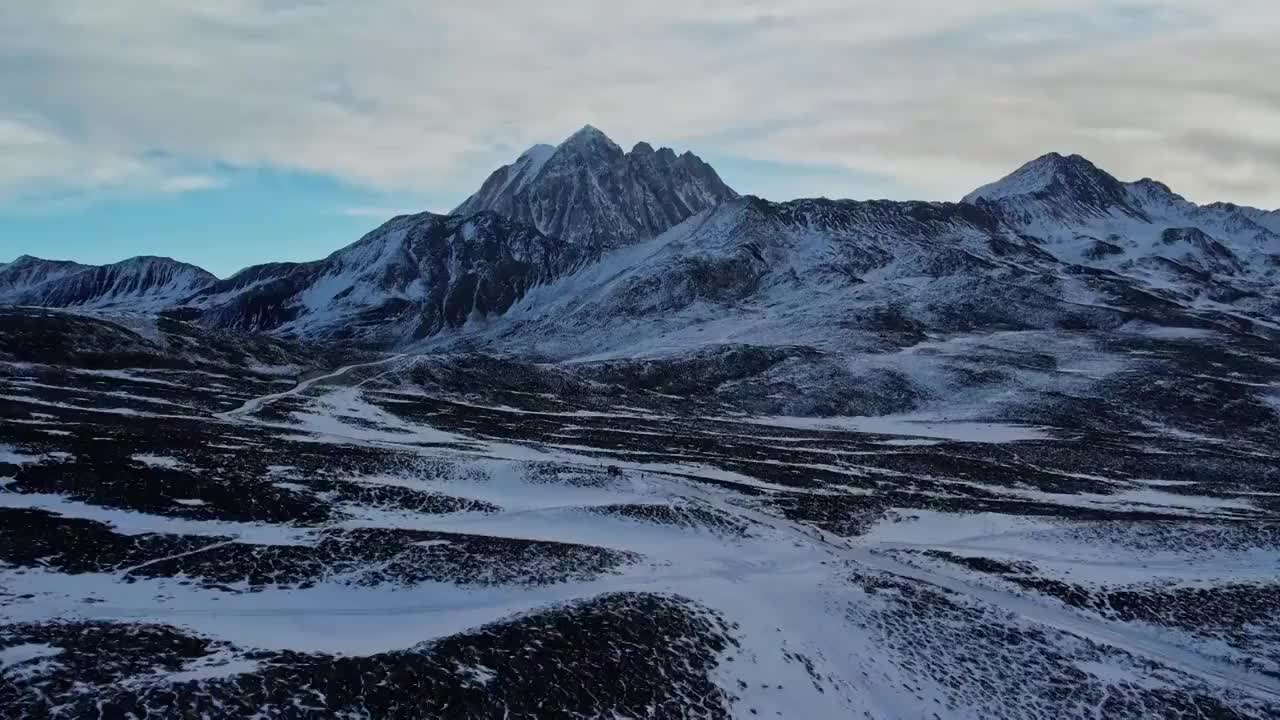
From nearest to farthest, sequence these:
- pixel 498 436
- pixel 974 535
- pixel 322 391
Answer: pixel 974 535, pixel 498 436, pixel 322 391

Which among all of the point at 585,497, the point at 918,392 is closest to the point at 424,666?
the point at 585,497

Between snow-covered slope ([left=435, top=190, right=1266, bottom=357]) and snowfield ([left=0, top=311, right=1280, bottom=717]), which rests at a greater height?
snow-covered slope ([left=435, top=190, right=1266, bottom=357])

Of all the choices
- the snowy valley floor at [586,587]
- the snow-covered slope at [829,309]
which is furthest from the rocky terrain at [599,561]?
the snow-covered slope at [829,309]

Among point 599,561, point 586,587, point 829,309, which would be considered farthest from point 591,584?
point 829,309

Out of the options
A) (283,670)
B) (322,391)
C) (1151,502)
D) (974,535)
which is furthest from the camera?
(322,391)

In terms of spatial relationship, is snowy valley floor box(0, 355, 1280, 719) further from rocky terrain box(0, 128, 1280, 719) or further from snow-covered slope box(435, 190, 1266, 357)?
snow-covered slope box(435, 190, 1266, 357)

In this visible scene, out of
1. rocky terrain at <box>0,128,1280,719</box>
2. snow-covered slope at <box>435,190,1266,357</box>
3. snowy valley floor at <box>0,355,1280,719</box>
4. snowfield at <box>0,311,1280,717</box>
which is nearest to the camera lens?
snowy valley floor at <box>0,355,1280,719</box>

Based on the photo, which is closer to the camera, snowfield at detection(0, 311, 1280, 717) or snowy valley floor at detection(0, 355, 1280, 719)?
snowy valley floor at detection(0, 355, 1280, 719)

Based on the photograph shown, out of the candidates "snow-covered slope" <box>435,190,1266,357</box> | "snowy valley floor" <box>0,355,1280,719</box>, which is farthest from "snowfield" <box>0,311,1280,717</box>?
"snow-covered slope" <box>435,190,1266,357</box>

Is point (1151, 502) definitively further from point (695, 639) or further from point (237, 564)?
point (237, 564)

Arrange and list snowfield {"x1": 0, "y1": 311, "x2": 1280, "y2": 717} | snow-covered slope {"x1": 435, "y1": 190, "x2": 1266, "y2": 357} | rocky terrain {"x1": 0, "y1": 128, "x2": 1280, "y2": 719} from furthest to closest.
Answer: snow-covered slope {"x1": 435, "y1": 190, "x2": 1266, "y2": 357} < rocky terrain {"x1": 0, "y1": 128, "x2": 1280, "y2": 719} < snowfield {"x1": 0, "y1": 311, "x2": 1280, "y2": 717}
